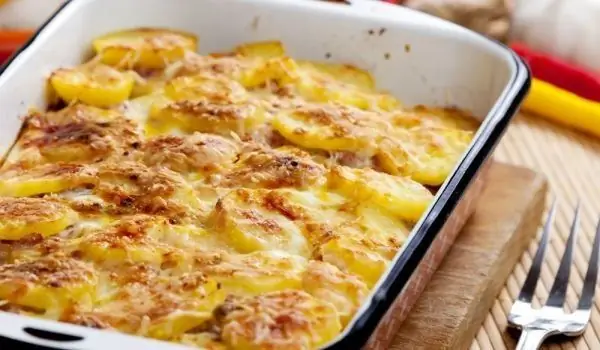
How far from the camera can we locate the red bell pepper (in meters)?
3.21

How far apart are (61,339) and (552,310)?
117 cm

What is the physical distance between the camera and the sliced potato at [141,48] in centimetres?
275

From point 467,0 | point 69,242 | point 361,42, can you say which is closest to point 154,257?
point 69,242

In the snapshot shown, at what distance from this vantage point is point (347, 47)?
9.42ft

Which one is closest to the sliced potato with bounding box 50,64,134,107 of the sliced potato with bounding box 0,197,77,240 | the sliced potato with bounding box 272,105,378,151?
the sliced potato with bounding box 272,105,378,151

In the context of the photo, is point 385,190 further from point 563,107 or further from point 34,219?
point 563,107

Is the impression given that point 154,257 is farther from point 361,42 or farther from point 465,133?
point 361,42

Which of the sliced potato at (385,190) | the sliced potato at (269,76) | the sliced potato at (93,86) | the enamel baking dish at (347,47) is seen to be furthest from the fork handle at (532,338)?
the sliced potato at (93,86)

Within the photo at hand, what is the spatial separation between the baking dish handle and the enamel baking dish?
2.49 feet

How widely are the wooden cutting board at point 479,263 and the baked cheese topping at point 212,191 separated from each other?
0.20 metres

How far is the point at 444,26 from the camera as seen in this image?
2754 mm

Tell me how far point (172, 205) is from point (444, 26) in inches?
39.5

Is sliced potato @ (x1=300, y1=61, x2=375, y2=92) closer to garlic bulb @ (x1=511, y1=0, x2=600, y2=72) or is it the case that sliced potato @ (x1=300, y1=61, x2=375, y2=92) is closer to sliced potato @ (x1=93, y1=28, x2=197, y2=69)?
sliced potato @ (x1=93, y1=28, x2=197, y2=69)

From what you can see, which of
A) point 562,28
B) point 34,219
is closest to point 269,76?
point 34,219
